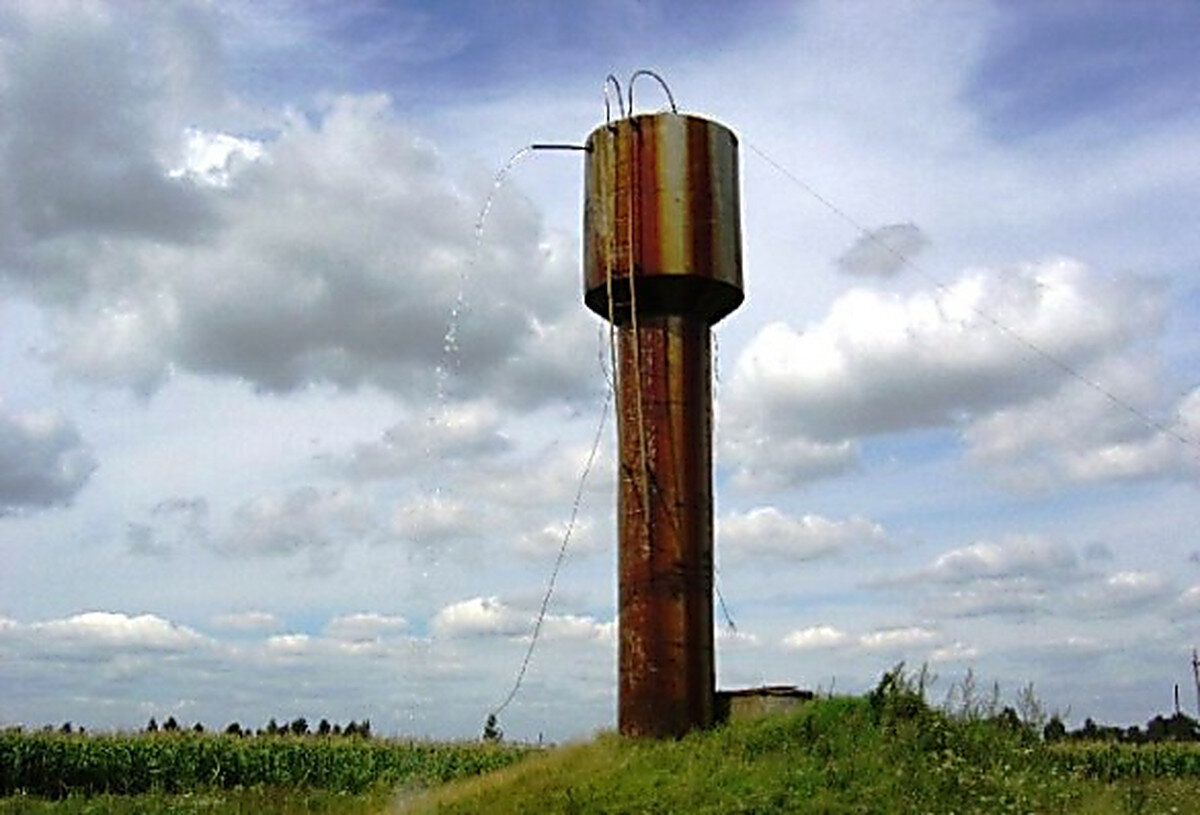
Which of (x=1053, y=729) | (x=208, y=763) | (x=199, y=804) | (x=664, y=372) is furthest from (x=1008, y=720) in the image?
(x=208, y=763)

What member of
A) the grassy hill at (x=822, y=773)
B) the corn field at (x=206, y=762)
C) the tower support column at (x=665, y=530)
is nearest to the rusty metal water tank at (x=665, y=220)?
the tower support column at (x=665, y=530)

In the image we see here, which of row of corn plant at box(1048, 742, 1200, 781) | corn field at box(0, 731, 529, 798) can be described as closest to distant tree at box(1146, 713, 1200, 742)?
row of corn plant at box(1048, 742, 1200, 781)

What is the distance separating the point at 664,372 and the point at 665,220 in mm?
1612

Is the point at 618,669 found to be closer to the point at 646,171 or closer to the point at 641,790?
the point at 641,790

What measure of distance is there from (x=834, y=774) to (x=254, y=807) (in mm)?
11441

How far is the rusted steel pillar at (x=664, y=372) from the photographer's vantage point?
14.6 meters

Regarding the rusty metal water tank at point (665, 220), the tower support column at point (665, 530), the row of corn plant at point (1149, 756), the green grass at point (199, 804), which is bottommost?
the green grass at point (199, 804)

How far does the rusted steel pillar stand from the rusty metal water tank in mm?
14

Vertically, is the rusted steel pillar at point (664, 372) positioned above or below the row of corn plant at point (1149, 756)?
above

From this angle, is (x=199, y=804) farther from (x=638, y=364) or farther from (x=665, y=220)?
(x=665, y=220)

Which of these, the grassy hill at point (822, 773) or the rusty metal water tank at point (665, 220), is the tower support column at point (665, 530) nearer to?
the rusty metal water tank at point (665, 220)

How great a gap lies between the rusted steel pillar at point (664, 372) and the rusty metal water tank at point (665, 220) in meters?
0.01

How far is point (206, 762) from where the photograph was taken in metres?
28.8

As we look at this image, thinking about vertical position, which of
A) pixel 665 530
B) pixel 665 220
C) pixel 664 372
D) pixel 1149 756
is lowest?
pixel 1149 756
